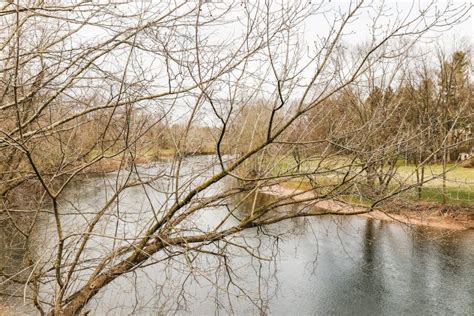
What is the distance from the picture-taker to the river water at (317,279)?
23.1 feet

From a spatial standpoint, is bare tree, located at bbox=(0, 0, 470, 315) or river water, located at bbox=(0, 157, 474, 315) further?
river water, located at bbox=(0, 157, 474, 315)

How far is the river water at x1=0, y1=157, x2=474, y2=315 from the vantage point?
23.1ft

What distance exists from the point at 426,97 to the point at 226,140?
54.3ft

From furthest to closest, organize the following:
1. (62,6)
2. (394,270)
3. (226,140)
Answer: (394,270)
(226,140)
(62,6)

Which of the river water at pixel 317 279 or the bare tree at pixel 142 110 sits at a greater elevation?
the bare tree at pixel 142 110

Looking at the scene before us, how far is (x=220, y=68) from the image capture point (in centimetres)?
345

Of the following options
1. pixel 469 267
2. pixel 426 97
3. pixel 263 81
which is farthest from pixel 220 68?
pixel 426 97

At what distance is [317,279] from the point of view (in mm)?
9812

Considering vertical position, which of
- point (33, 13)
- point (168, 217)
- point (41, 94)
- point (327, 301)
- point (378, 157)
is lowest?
point (327, 301)

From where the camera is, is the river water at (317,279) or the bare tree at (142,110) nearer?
the bare tree at (142,110)

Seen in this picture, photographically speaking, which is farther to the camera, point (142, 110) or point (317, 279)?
point (317, 279)

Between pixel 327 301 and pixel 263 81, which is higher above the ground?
pixel 263 81

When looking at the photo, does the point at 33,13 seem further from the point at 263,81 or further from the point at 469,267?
the point at 469,267

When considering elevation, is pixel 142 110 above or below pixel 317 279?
above
